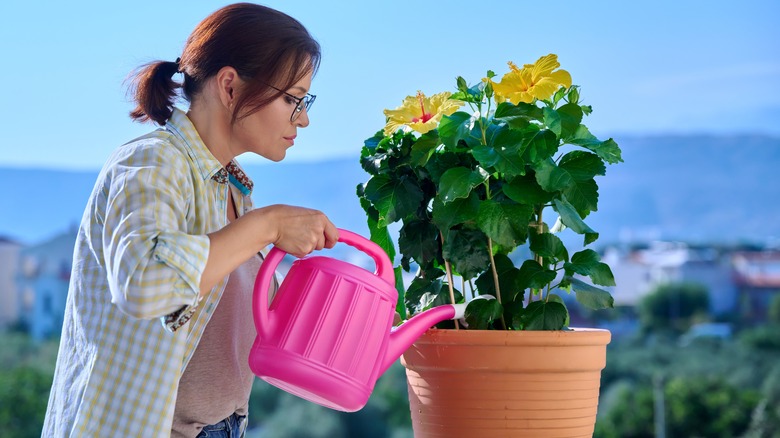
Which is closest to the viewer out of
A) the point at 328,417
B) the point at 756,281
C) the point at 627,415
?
the point at 627,415

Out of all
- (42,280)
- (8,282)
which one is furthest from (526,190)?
(42,280)

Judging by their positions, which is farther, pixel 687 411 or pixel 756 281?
pixel 756 281

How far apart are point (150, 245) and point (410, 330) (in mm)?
339

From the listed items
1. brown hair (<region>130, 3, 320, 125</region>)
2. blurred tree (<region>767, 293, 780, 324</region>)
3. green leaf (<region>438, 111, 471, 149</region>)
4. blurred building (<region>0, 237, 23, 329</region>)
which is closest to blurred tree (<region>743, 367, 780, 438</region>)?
blurred tree (<region>767, 293, 780, 324</region>)

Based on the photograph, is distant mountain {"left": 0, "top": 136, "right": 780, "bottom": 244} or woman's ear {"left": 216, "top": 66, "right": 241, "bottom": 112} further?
distant mountain {"left": 0, "top": 136, "right": 780, "bottom": 244}

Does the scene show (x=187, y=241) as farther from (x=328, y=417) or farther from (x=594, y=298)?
(x=328, y=417)

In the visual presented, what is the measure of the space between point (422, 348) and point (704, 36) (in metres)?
25.7

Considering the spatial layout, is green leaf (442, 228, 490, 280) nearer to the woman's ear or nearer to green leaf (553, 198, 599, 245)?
green leaf (553, 198, 599, 245)

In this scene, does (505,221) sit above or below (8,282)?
below

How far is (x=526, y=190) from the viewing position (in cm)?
109

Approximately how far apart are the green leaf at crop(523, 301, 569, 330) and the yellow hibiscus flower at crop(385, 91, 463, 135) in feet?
0.90

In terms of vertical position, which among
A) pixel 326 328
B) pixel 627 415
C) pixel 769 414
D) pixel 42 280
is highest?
pixel 769 414

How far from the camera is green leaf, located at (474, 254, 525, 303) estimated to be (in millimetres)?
1169

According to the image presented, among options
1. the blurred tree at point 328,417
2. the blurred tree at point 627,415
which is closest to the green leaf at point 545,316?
the blurred tree at point 328,417
